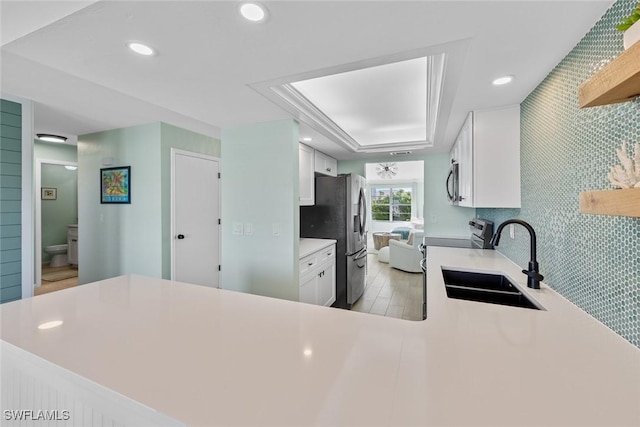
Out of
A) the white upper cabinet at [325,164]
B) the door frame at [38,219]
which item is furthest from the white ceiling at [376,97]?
the door frame at [38,219]

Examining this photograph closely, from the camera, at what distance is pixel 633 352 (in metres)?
0.83

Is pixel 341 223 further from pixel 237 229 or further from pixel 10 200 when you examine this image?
pixel 10 200

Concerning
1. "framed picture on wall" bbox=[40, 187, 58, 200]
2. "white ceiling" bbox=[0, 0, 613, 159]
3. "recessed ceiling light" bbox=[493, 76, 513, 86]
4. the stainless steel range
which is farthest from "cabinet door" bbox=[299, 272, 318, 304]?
"framed picture on wall" bbox=[40, 187, 58, 200]

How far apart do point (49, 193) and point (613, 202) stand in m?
7.72

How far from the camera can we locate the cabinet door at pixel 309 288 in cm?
263

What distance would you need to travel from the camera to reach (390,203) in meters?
9.62

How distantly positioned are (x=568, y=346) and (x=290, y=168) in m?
2.14

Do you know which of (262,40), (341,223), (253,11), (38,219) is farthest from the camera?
(38,219)

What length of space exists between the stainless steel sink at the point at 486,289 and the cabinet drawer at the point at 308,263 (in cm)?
129

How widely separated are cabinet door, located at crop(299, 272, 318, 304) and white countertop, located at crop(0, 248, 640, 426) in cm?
144

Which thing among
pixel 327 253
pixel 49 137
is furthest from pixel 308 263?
pixel 49 137

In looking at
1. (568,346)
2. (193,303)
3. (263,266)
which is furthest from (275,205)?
(568,346)

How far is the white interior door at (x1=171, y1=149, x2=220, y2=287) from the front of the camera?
3193 millimetres

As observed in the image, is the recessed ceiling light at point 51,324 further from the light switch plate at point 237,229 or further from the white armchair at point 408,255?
the white armchair at point 408,255
